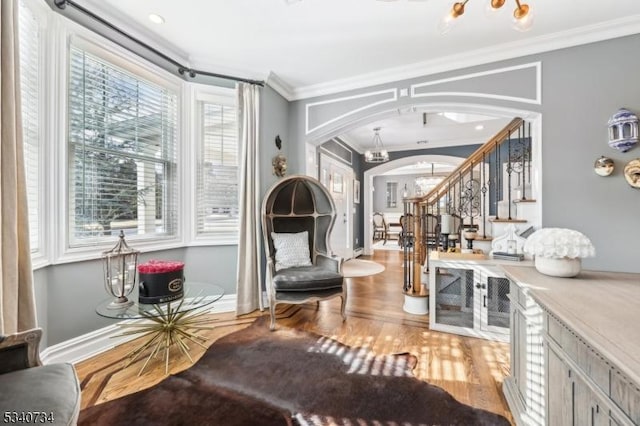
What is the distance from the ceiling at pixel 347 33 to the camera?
7.31ft

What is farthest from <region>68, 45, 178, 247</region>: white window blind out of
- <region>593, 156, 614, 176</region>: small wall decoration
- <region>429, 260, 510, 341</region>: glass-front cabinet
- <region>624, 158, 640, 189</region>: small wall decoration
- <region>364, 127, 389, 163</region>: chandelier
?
<region>624, 158, 640, 189</region>: small wall decoration

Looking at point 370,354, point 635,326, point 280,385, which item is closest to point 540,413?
point 635,326

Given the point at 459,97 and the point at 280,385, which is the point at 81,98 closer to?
the point at 280,385

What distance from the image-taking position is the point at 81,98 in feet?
7.20

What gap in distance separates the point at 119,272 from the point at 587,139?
13.7 feet

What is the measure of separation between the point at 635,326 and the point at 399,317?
228cm

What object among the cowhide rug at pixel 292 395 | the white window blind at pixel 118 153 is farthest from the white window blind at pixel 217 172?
the cowhide rug at pixel 292 395

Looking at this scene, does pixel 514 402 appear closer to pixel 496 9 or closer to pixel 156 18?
pixel 496 9

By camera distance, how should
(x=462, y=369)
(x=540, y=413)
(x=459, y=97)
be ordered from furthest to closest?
(x=459, y=97), (x=462, y=369), (x=540, y=413)

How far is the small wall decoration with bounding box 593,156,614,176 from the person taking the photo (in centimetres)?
236

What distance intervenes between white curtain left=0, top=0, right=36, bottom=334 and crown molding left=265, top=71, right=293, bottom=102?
2194 millimetres

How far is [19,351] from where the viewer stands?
1141 millimetres

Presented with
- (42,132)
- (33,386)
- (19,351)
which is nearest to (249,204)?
(42,132)

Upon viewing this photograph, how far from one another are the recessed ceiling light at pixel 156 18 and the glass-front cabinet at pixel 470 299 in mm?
3398
